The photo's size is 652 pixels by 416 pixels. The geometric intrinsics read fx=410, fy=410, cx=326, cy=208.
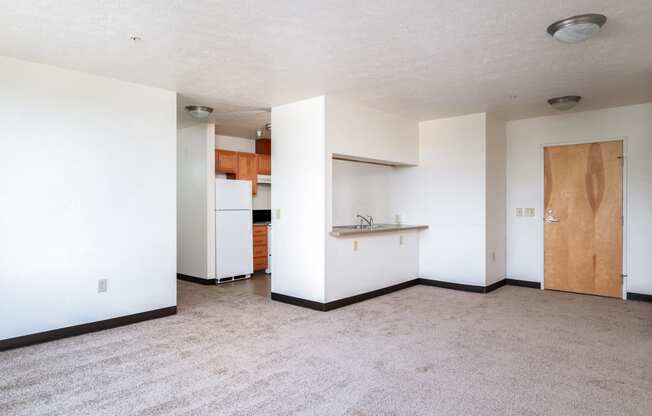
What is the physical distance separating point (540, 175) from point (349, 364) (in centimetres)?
421

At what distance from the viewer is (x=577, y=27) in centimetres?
265

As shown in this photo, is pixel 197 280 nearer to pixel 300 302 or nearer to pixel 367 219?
pixel 300 302

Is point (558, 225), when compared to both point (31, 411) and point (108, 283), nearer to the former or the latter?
point (108, 283)

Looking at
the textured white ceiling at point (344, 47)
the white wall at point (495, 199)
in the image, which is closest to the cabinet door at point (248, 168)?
the textured white ceiling at point (344, 47)

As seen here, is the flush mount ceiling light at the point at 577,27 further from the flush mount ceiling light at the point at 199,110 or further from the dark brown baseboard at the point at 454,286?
the flush mount ceiling light at the point at 199,110

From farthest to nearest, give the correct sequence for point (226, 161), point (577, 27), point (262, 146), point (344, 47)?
point (262, 146) → point (226, 161) → point (344, 47) → point (577, 27)

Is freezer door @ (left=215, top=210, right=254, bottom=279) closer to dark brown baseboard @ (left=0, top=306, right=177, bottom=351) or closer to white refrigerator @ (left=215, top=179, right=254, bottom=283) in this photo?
white refrigerator @ (left=215, top=179, right=254, bottom=283)

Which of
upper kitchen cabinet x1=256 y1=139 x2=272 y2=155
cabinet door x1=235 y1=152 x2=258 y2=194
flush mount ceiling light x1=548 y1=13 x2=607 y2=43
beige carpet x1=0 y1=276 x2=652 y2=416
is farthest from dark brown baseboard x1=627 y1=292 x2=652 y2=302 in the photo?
upper kitchen cabinet x1=256 y1=139 x2=272 y2=155

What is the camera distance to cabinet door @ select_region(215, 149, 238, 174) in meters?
6.58

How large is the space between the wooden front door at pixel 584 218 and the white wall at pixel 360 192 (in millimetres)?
2218

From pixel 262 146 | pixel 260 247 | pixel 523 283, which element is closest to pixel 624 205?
pixel 523 283

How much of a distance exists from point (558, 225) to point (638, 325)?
72.4 inches

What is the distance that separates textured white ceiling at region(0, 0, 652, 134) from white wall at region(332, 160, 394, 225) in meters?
1.40

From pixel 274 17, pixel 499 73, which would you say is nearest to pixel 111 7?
pixel 274 17
